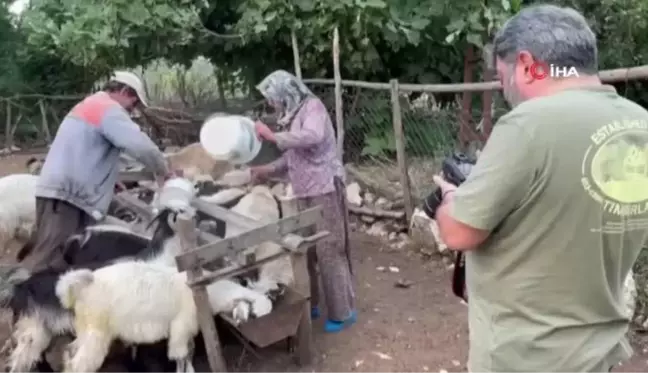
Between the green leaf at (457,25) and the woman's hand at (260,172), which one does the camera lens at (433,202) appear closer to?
the woman's hand at (260,172)

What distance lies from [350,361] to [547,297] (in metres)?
2.99

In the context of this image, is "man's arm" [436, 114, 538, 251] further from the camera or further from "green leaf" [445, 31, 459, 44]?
"green leaf" [445, 31, 459, 44]

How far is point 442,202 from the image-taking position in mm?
2123

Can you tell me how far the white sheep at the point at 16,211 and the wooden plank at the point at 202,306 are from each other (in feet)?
6.44

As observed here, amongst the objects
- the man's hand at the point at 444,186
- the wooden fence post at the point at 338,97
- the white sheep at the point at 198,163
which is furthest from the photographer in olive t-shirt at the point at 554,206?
the wooden fence post at the point at 338,97

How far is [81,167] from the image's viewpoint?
15.0 ft

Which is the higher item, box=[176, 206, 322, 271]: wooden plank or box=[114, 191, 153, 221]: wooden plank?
box=[176, 206, 322, 271]: wooden plank

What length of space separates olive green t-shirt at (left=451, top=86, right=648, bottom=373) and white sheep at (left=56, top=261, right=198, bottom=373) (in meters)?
2.31

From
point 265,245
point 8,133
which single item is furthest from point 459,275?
point 8,133

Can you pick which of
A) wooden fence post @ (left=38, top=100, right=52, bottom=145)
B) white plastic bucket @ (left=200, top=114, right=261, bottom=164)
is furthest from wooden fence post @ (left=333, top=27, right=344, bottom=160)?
wooden fence post @ (left=38, top=100, right=52, bottom=145)

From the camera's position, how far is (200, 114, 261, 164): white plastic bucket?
202 inches

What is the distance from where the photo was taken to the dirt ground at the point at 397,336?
4664 mm

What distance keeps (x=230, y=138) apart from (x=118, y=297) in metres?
1.57

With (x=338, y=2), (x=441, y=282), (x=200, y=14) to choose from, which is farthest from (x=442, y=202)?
(x=200, y=14)
